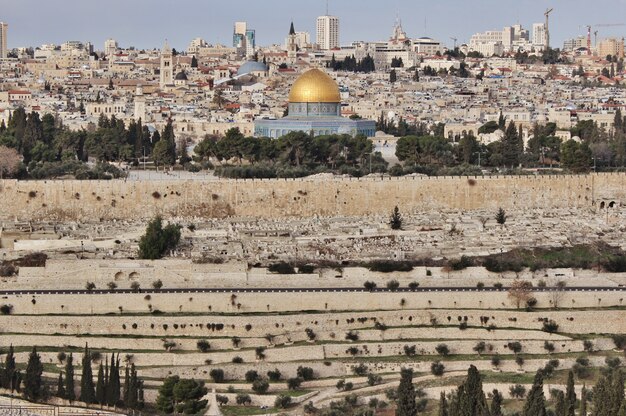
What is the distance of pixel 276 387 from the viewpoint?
35094 millimetres

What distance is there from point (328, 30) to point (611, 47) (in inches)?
1158

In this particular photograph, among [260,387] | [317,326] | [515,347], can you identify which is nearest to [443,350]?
[515,347]

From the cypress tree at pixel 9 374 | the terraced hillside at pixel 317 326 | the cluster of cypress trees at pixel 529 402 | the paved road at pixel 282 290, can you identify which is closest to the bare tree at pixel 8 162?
the terraced hillside at pixel 317 326

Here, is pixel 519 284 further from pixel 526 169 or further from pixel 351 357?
pixel 526 169

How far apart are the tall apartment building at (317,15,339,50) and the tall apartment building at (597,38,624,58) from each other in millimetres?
26774

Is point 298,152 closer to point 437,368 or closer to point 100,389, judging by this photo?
point 437,368

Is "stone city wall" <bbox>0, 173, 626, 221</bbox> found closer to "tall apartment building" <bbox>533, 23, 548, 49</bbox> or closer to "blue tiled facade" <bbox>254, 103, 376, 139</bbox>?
"blue tiled facade" <bbox>254, 103, 376, 139</bbox>

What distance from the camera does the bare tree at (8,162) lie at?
Result: 5597 cm

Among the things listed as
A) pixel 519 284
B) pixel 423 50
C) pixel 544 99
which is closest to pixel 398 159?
pixel 519 284

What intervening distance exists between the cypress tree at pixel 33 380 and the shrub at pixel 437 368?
7.86 meters

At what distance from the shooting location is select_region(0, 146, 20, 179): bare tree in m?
56.0

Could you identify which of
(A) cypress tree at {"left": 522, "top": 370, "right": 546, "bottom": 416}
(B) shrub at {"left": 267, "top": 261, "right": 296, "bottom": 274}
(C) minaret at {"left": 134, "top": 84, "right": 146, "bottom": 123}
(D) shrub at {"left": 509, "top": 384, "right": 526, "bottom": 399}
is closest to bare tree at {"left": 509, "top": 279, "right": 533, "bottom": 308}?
(B) shrub at {"left": 267, "top": 261, "right": 296, "bottom": 274}

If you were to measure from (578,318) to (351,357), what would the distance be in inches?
213

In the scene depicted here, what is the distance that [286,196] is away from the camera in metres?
54.4
